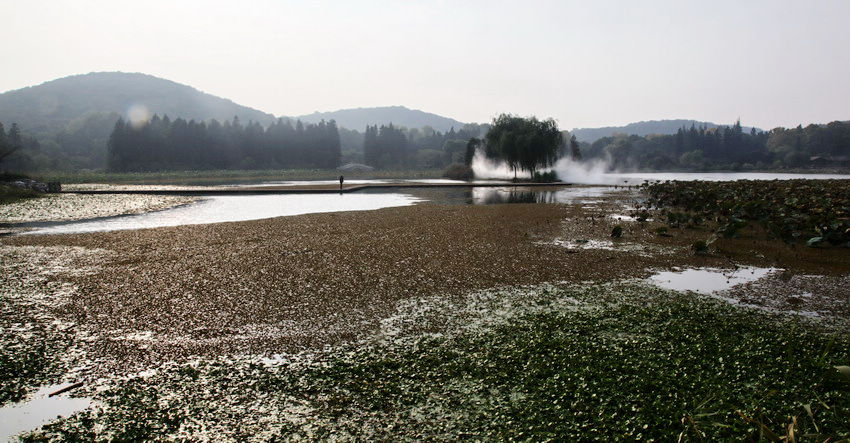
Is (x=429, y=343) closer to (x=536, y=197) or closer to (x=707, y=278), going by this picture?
(x=707, y=278)

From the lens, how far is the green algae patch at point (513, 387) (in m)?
4.23

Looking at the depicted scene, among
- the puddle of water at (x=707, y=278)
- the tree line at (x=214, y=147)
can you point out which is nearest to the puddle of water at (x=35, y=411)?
the puddle of water at (x=707, y=278)

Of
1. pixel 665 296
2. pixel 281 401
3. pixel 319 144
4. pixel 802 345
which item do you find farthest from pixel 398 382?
pixel 319 144

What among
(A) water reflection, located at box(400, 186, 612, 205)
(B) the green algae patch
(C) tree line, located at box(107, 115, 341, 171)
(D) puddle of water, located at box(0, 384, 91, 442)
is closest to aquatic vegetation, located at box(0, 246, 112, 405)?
(D) puddle of water, located at box(0, 384, 91, 442)

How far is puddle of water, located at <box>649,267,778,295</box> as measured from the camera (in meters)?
9.34

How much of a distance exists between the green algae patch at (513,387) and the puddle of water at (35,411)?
204 millimetres

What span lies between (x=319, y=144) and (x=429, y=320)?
13888cm

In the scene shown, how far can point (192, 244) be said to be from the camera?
13.8m

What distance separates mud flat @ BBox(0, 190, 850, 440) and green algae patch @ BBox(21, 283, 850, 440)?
0.08 ft

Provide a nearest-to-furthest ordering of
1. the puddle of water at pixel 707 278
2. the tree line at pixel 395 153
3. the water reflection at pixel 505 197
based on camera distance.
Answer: the puddle of water at pixel 707 278 → the water reflection at pixel 505 197 → the tree line at pixel 395 153

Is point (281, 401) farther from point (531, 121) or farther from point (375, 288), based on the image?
point (531, 121)

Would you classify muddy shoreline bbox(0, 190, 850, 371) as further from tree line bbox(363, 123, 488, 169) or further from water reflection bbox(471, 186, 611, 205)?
tree line bbox(363, 123, 488, 169)

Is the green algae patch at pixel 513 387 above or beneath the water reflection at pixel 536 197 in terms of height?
beneath

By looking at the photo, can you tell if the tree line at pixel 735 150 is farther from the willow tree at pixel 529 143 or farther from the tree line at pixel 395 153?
the willow tree at pixel 529 143
